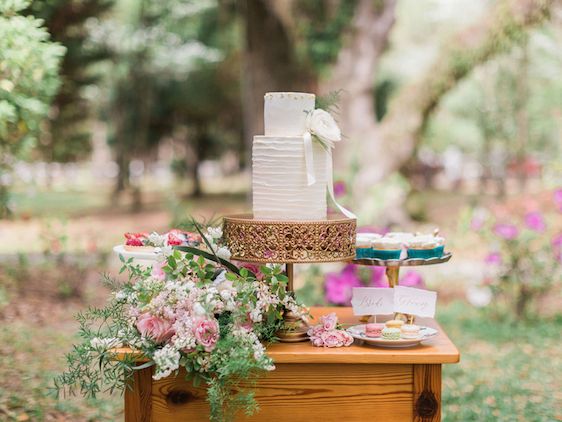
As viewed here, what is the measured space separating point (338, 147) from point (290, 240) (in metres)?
5.12

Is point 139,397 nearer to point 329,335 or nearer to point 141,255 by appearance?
point 141,255

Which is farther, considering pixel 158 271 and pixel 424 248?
pixel 424 248

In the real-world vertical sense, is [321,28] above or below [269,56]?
above

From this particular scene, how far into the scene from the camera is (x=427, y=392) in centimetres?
254

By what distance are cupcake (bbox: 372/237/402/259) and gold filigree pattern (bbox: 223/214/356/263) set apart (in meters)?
0.33

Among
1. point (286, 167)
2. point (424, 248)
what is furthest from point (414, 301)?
point (286, 167)

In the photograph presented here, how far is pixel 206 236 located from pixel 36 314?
396cm

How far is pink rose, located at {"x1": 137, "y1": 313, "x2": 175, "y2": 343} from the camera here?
8.07 feet

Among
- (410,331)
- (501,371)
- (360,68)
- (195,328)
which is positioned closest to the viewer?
(195,328)

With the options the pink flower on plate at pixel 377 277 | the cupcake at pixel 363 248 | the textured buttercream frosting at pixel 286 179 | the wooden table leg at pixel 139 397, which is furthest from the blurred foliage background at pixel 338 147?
the wooden table leg at pixel 139 397

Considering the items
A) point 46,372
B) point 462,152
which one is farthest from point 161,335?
point 462,152

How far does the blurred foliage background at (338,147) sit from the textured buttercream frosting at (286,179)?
15.9 inches

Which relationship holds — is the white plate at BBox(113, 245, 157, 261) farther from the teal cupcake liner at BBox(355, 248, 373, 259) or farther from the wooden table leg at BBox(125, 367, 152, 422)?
the teal cupcake liner at BBox(355, 248, 373, 259)

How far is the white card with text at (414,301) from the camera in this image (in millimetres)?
2711
